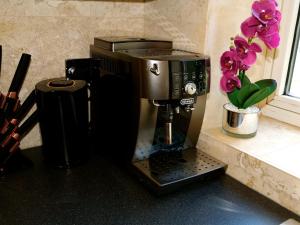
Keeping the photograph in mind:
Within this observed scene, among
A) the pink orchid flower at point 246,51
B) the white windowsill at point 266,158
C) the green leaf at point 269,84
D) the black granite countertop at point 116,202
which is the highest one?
the pink orchid flower at point 246,51

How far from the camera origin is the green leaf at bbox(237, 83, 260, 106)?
89 cm

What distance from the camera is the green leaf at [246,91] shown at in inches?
35.0

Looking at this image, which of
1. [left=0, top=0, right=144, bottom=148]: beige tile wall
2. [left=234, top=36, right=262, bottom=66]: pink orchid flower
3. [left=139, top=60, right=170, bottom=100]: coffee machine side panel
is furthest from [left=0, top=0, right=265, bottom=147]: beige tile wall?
[left=139, top=60, right=170, bottom=100]: coffee machine side panel

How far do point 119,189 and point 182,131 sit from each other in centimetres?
26

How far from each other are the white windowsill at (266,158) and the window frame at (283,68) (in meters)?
0.05

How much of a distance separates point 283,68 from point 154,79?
1.89 feet

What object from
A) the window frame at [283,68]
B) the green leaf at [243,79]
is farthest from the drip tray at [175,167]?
the window frame at [283,68]

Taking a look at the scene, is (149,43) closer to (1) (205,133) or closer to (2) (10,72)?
(1) (205,133)

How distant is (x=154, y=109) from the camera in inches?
31.7

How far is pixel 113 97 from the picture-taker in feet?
2.90

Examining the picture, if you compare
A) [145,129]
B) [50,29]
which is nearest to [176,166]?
[145,129]

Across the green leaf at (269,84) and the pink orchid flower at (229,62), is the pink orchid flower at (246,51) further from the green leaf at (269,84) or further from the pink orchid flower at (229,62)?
the green leaf at (269,84)

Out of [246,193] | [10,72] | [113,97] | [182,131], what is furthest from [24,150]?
[246,193]

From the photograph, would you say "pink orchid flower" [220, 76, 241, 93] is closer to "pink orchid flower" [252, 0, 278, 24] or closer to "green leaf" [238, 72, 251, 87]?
"green leaf" [238, 72, 251, 87]
